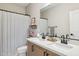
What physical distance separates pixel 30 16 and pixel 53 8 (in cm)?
101

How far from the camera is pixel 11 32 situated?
2.24m

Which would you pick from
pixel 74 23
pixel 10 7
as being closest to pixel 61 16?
pixel 74 23

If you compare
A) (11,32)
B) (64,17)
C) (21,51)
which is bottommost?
(21,51)

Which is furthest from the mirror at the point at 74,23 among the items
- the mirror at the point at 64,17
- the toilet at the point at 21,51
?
the toilet at the point at 21,51

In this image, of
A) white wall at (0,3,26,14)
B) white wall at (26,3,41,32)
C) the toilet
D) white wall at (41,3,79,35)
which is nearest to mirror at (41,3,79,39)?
white wall at (41,3,79,35)

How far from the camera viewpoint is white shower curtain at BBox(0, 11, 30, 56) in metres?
2.13

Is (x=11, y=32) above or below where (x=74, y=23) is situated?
below

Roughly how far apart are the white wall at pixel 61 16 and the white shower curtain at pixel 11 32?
86 centimetres

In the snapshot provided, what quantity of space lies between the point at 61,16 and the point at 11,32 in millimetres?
1340

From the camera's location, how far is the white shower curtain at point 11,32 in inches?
83.7

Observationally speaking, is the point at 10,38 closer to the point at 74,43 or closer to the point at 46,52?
the point at 46,52

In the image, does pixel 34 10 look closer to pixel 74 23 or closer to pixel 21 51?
pixel 21 51

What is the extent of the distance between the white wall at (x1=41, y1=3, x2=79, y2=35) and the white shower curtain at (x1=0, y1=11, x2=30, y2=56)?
Result: 0.86m

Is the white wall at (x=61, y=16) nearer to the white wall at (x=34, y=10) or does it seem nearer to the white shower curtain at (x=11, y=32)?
the white wall at (x=34, y=10)
